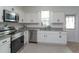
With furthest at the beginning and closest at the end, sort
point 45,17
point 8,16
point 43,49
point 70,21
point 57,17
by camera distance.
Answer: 1. point 70,21
2. point 45,17
3. point 57,17
4. point 43,49
5. point 8,16

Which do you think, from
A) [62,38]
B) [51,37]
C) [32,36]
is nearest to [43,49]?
[51,37]

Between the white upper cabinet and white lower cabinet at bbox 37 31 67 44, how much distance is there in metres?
1.05

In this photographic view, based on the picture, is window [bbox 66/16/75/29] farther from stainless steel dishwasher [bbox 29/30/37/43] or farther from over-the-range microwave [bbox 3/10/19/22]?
over-the-range microwave [bbox 3/10/19/22]

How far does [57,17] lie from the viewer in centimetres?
724

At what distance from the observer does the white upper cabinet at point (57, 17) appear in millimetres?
7186

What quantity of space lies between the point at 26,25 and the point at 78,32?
3756 mm

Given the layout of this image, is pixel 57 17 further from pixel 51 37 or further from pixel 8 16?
pixel 8 16

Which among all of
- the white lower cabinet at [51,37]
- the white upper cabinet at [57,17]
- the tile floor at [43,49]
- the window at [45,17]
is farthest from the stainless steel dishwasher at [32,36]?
the tile floor at [43,49]

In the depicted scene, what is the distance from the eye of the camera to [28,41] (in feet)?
23.1

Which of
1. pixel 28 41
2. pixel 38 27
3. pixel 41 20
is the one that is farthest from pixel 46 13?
pixel 28 41

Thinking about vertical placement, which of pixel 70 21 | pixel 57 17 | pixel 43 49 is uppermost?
pixel 57 17

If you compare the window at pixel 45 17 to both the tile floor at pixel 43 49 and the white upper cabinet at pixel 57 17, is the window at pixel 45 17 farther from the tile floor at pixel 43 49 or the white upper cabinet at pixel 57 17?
the tile floor at pixel 43 49

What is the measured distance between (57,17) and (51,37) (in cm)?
150
